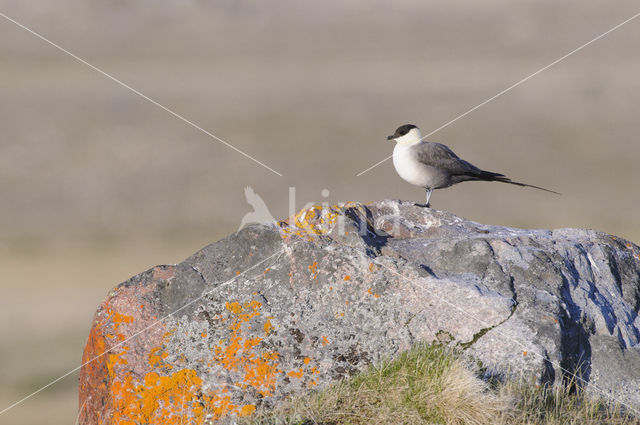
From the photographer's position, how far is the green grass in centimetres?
512

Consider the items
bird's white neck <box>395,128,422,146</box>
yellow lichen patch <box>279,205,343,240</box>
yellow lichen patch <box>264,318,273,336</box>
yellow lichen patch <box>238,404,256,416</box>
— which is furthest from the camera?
bird's white neck <box>395,128,422,146</box>

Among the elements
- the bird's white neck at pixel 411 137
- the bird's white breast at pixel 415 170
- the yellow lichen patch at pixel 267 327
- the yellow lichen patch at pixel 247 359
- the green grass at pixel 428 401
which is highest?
the bird's white neck at pixel 411 137

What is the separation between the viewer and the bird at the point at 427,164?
8602mm

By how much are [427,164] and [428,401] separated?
3.85m

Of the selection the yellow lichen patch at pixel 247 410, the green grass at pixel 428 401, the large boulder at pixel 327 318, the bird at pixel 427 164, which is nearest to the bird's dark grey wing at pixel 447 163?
the bird at pixel 427 164

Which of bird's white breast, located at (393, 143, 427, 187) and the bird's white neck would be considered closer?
bird's white breast, located at (393, 143, 427, 187)

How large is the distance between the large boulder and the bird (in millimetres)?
2125

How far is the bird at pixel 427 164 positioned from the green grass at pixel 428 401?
131 inches

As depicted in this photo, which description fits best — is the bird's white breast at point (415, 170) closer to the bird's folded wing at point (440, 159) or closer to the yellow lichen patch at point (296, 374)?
the bird's folded wing at point (440, 159)

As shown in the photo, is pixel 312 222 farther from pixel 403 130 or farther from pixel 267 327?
pixel 403 130

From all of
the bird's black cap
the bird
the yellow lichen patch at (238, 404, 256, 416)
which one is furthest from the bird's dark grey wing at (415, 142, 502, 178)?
the yellow lichen patch at (238, 404, 256, 416)

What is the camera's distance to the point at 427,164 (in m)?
8.59

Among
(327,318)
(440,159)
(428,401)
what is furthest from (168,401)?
(440,159)

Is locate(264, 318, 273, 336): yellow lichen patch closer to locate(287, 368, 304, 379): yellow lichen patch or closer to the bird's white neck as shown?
locate(287, 368, 304, 379): yellow lichen patch
